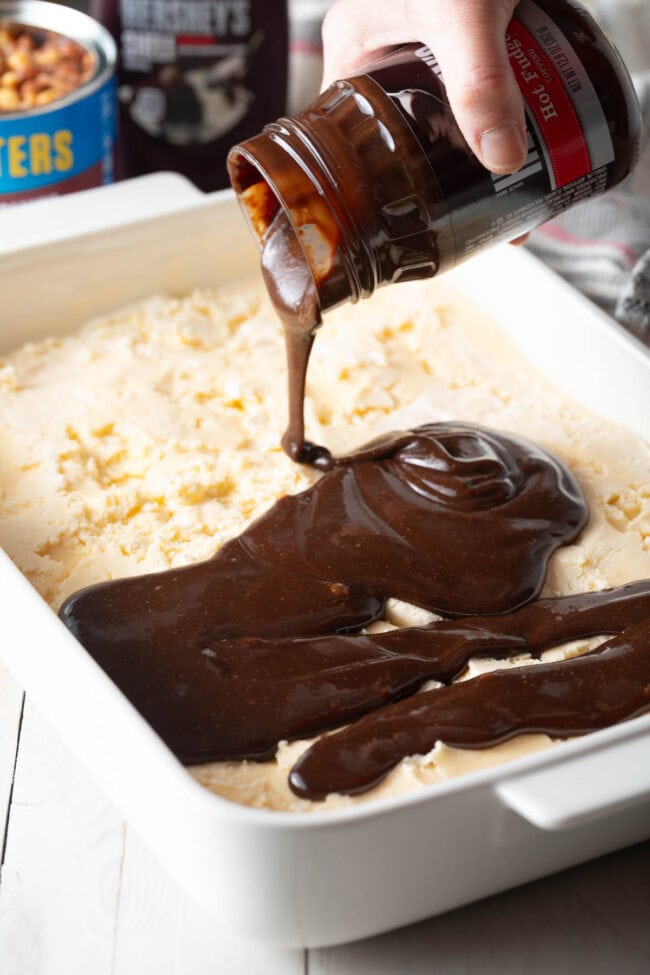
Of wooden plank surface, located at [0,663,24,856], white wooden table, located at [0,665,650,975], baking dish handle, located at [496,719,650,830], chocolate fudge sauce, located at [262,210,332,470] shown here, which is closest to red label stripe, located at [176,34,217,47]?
chocolate fudge sauce, located at [262,210,332,470]

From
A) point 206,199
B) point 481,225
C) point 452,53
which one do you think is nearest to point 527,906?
point 481,225

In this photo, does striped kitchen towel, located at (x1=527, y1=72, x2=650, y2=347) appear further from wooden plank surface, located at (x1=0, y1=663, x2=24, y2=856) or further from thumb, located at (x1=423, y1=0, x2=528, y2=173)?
wooden plank surface, located at (x1=0, y1=663, x2=24, y2=856)

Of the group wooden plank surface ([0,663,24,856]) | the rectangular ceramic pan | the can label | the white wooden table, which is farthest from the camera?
the can label

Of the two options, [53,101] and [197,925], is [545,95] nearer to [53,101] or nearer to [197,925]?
[197,925]

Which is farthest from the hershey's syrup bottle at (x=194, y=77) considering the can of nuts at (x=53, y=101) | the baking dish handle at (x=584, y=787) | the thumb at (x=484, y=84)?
the baking dish handle at (x=584, y=787)

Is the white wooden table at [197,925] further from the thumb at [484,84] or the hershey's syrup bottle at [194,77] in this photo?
the hershey's syrup bottle at [194,77]

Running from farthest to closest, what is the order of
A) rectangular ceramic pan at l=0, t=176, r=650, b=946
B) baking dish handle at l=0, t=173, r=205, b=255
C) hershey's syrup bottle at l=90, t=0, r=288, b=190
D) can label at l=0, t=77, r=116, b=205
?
hershey's syrup bottle at l=90, t=0, r=288, b=190 → can label at l=0, t=77, r=116, b=205 → baking dish handle at l=0, t=173, r=205, b=255 → rectangular ceramic pan at l=0, t=176, r=650, b=946
